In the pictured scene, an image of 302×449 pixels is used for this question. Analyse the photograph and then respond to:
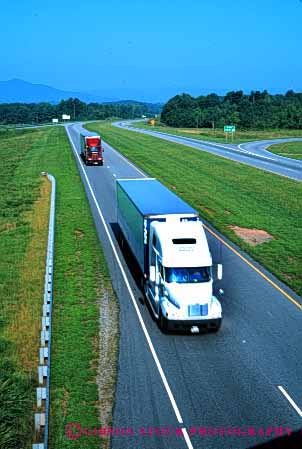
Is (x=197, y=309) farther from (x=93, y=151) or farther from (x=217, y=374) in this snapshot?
(x=93, y=151)

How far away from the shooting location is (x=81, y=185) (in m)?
49.0

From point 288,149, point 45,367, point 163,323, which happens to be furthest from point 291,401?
point 288,149

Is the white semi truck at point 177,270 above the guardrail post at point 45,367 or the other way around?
above

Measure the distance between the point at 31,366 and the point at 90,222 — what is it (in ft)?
62.3

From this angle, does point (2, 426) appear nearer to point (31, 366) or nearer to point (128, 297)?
point (31, 366)

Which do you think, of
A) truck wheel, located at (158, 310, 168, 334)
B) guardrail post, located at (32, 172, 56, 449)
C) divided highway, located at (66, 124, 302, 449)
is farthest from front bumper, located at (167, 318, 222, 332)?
guardrail post, located at (32, 172, 56, 449)

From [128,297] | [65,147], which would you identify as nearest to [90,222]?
[128,297]

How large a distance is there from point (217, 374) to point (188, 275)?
11.7 feet

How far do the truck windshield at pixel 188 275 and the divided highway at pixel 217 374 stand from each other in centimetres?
199

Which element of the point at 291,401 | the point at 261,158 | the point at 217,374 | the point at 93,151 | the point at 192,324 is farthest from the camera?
the point at 261,158

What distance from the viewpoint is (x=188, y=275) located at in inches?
715

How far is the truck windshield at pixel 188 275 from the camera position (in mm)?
18141

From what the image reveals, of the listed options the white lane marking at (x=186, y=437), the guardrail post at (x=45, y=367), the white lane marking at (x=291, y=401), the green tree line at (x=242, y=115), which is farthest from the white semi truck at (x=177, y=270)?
the green tree line at (x=242, y=115)

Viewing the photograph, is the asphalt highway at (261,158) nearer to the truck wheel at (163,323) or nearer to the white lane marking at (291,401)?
the truck wheel at (163,323)
